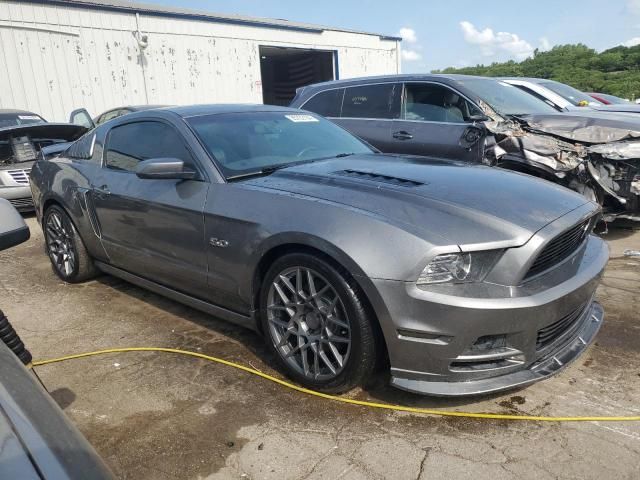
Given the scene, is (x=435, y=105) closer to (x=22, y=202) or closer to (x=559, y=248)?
(x=559, y=248)

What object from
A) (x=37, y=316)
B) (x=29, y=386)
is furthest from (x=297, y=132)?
(x=29, y=386)

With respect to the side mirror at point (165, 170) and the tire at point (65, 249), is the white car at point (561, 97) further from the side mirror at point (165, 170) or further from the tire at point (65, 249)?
the tire at point (65, 249)

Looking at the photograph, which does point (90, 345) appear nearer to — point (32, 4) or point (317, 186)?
point (317, 186)

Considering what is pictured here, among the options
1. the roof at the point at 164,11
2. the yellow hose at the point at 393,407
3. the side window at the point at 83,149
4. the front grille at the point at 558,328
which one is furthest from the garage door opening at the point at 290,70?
the front grille at the point at 558,328

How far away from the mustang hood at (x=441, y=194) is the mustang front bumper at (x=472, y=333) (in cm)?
25

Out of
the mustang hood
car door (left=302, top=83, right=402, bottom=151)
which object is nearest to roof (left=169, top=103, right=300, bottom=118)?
the mustang hood

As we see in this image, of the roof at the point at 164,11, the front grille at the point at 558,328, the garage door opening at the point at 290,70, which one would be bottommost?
the front grille at the point at 558,328

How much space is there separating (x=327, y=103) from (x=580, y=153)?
314cm

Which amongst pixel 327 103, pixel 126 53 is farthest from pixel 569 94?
pixel 126 53

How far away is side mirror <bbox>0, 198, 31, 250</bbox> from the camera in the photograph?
5.80 ft

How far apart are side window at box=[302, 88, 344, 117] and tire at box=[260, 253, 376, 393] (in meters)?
4.36

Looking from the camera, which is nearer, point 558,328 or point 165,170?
point 558,328

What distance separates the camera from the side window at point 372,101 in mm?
6211

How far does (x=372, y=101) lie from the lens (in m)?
6.41
